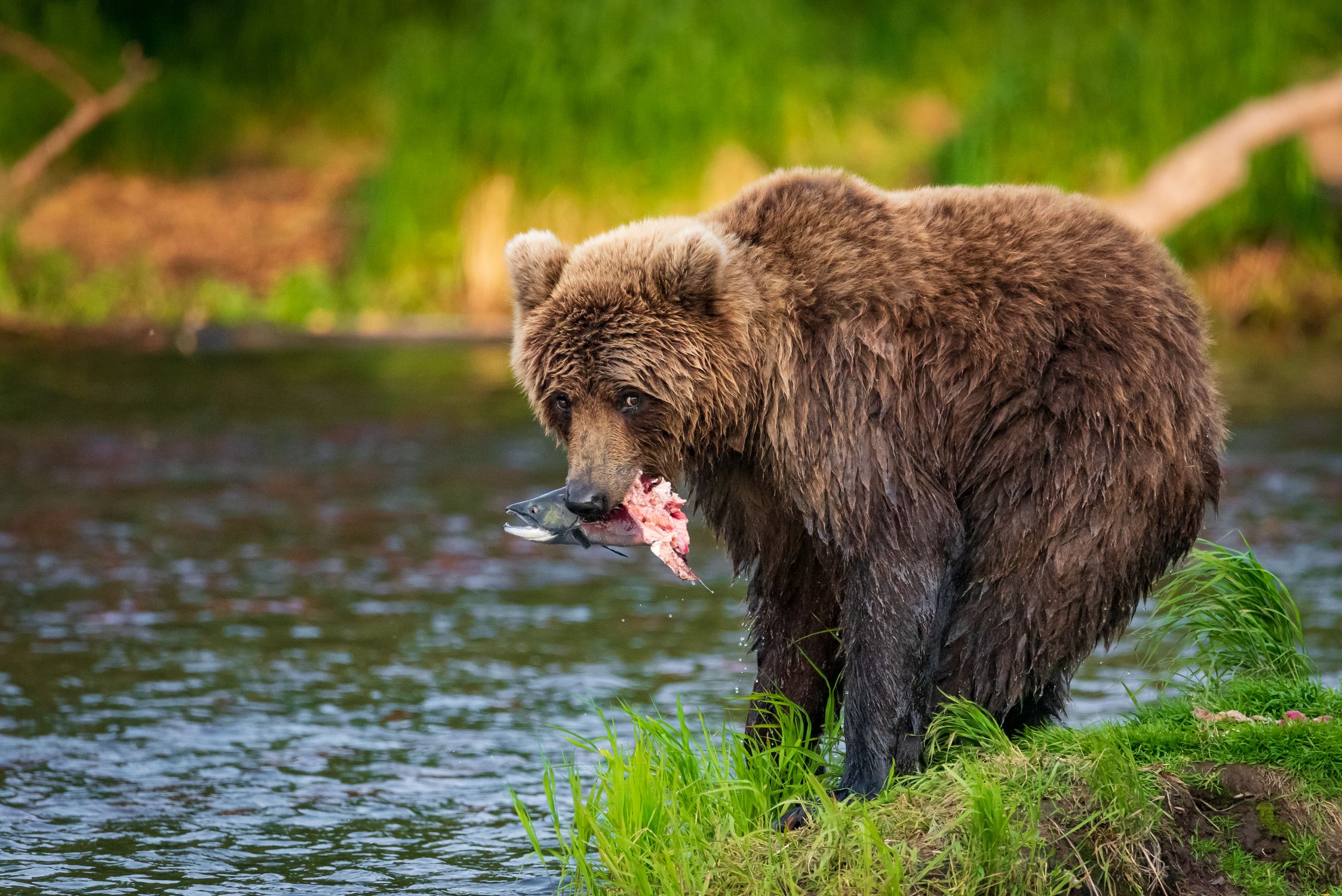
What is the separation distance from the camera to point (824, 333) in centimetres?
504

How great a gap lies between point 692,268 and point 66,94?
18.0 m

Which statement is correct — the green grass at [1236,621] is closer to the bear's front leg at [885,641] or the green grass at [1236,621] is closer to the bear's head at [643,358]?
the bear's front leg at [885,641]

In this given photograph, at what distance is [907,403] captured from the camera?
5070mm

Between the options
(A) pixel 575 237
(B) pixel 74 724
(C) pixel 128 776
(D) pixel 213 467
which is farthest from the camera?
(A) pixel 575 237

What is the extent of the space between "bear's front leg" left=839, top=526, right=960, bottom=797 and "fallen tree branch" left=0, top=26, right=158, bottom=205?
16.1m

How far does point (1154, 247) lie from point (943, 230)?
2.00 ft

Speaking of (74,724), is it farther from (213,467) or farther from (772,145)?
(772,145)

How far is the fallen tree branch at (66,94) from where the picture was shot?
19781 mm

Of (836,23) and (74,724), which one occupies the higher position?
(836,23)

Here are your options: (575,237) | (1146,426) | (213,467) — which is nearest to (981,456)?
(1146,426)

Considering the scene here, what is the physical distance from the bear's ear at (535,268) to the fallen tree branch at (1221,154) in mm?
11724

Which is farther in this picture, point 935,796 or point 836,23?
point 836,23

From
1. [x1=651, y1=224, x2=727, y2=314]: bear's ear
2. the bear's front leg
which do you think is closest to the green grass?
the bear's front leg

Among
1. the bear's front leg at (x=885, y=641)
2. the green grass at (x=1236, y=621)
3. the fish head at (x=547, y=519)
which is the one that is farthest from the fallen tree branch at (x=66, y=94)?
the bear's front leg at (x=885, y=641)
